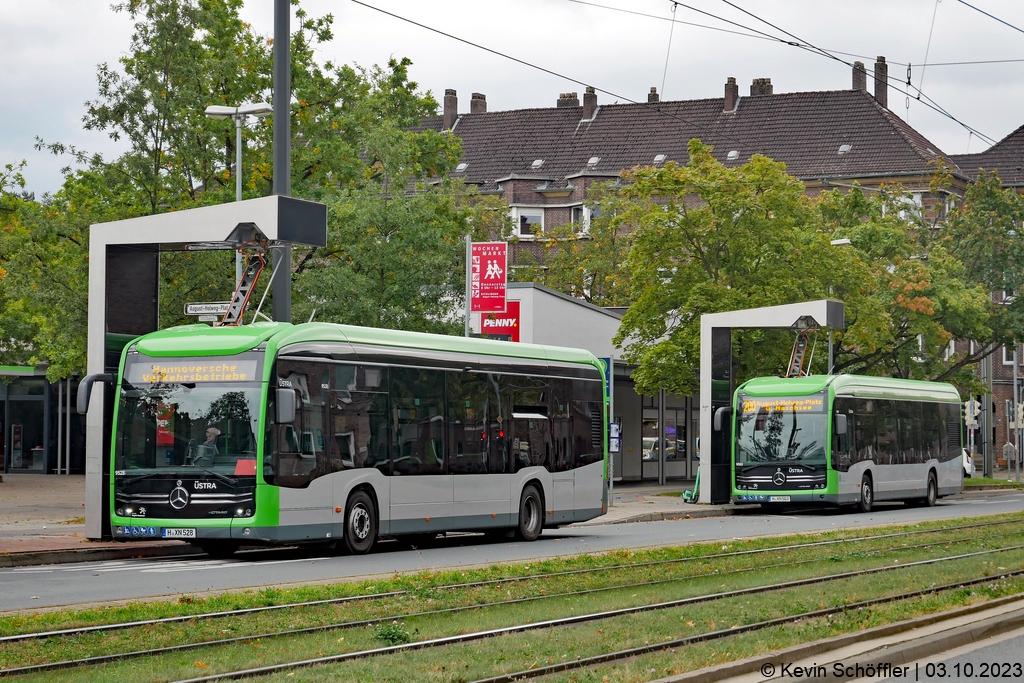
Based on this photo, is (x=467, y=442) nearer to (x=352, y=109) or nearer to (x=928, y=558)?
(x=928, y=558)

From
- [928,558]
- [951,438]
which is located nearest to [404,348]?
[928,558]

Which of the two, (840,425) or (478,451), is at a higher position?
(840,425)

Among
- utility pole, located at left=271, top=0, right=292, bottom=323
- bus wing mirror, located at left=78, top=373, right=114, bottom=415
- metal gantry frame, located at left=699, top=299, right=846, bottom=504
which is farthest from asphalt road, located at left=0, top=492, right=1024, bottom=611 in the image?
metal gantry frame, located at left=699, top=299, right=846, bottom=504

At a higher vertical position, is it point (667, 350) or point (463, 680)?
point (667, 350)

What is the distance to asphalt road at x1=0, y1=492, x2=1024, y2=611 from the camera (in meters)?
14.3

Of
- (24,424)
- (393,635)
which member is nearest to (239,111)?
(393,635)

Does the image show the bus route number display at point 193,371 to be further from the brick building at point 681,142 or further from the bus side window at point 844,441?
the brick building at point 681,142

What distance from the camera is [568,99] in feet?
292

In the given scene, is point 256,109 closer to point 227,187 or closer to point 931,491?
point 227,187

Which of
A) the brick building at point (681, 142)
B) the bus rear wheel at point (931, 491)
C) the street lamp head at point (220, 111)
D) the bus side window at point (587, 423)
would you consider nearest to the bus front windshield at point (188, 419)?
the bus side window at point (587, 423)

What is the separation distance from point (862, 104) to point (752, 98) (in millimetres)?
6665

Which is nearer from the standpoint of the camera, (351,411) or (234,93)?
(351,411)

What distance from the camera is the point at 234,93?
34844 millimetres

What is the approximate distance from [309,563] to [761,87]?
237ft
